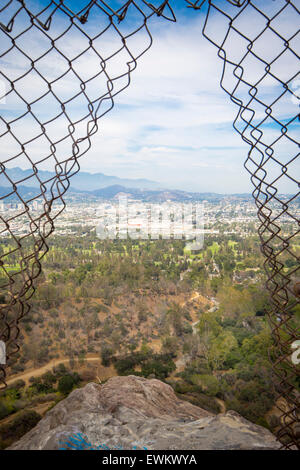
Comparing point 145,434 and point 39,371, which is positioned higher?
point 145,434

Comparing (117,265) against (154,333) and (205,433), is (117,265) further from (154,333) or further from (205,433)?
(205,433)

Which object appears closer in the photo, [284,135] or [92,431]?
[284,135]

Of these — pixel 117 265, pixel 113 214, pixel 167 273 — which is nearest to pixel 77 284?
pixel 117 265

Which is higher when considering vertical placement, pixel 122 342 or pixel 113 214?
pixel 113 214

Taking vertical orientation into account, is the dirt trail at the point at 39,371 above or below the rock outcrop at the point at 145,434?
below

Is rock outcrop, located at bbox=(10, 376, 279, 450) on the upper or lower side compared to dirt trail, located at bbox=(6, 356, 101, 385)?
upper

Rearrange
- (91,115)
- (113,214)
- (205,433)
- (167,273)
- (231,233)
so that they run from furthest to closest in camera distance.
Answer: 1. (113,214)
2. (231,233)
3. (167,273)
4. (205,433)
5. (91,115)

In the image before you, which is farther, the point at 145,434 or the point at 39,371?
the point at 39,371

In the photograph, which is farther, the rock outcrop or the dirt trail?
the dirt trail

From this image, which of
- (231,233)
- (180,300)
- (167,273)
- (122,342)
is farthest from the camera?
(231,233)

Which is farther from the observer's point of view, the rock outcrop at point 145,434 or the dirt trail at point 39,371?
the dirt trail at point 39,371

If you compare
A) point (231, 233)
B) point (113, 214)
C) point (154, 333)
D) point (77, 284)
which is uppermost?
point (113, 214)
